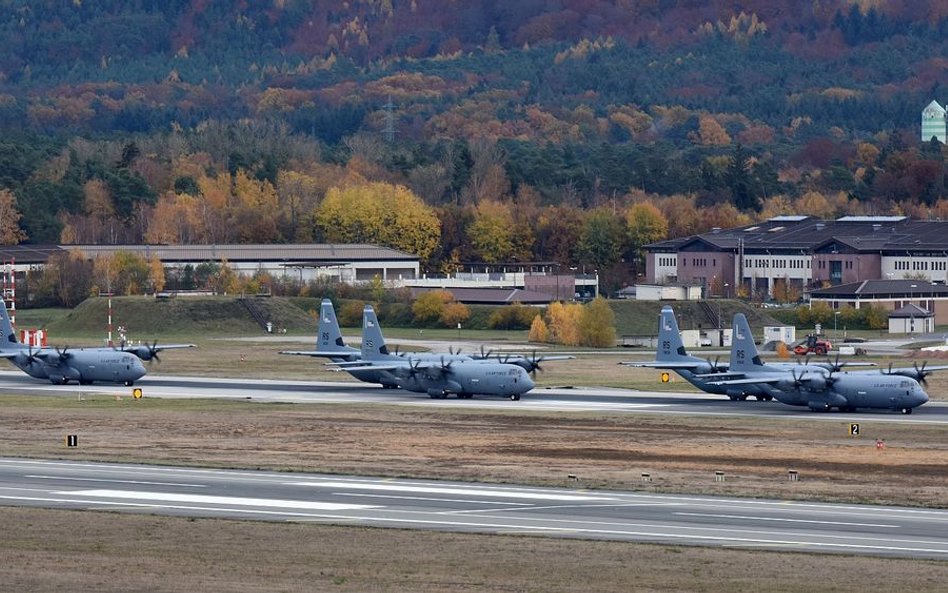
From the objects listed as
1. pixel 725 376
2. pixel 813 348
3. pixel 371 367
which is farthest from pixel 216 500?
pixel 813 348

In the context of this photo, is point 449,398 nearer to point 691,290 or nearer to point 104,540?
point 104,540

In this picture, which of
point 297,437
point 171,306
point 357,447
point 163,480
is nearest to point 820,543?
point 163,480

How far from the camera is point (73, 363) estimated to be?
110562 mm

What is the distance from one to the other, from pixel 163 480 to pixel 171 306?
346ft

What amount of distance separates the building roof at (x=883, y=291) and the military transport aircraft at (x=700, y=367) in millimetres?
84293

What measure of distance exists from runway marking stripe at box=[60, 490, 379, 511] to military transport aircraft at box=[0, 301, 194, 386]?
48933 mm

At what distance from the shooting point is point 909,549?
49.8 m

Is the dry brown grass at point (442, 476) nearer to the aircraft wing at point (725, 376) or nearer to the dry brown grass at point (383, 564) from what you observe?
the dry brown grass at point (383, 564)

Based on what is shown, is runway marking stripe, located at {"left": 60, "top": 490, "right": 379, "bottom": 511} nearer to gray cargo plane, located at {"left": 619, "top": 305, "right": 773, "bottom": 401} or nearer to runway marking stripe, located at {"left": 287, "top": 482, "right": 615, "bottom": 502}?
runway marking stripe, located at {"left": 287, "top": 482, "right": 615, "bottom": 502}

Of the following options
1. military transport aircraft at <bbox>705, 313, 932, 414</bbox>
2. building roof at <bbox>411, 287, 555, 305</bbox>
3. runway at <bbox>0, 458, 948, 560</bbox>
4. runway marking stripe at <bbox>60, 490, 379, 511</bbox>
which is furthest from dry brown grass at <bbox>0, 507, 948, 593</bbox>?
building roof at <bbox>411, 287, 555, 305</bbox>

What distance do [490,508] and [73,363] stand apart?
57856 millimetres

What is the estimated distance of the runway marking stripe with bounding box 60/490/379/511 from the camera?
2296 inches

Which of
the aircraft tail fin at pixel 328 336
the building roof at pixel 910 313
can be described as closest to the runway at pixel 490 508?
the aircraft tail fin at pixel 328 336

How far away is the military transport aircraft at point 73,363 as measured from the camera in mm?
109812
